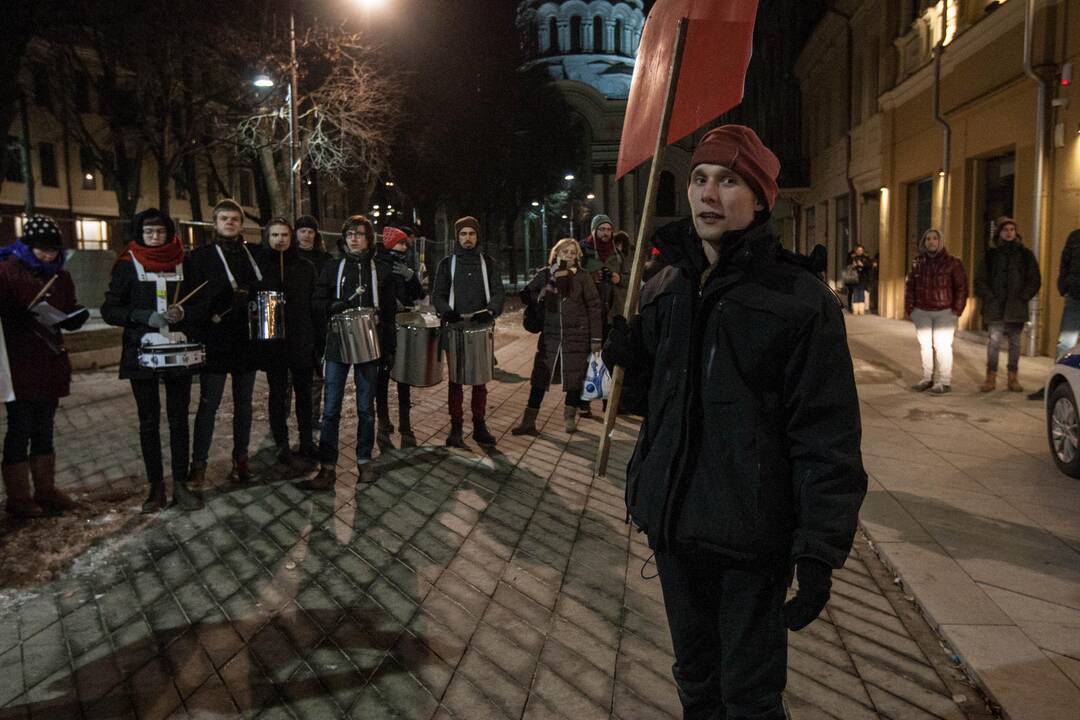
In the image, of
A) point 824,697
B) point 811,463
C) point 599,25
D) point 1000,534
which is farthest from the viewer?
point 599,25

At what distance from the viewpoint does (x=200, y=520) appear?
5344 millimetres

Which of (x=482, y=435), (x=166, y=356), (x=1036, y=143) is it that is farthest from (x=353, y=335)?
(x=1036, y=143)

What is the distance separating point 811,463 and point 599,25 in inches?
3395

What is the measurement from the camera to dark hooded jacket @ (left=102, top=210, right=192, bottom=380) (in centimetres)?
527

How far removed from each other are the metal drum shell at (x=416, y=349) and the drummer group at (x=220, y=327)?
0.09m

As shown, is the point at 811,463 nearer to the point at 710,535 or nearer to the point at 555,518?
the point at 710,535

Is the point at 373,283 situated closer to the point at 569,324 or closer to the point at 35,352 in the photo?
the point at 569,324

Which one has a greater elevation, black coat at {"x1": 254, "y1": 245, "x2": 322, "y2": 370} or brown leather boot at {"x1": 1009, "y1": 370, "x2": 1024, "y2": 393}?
black coat at {"x1": 254, "y1": 245, "x2": 322, "y2": 370}

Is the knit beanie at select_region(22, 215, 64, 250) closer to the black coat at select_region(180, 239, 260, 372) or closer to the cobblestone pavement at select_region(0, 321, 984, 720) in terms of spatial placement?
the black coat at select_region(180, 239, 260, 372)

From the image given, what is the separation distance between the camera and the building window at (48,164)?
39.1m

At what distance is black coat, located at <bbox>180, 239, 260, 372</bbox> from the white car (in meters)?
5.87

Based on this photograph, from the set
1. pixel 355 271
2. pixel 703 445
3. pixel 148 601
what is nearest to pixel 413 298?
pixel 355 271

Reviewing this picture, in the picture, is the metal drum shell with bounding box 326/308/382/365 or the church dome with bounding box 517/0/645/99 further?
A: the church dome with bounding box 517/0/645/99

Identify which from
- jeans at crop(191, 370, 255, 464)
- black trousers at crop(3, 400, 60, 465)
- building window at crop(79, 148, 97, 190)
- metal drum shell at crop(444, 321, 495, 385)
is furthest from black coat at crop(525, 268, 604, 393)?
building window at crop(79, 148, 97, 190)
